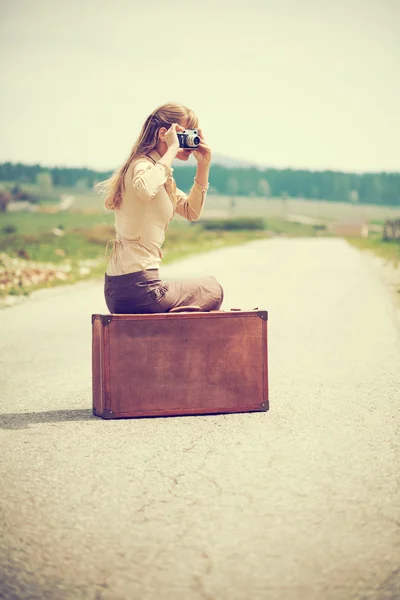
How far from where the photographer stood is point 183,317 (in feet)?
18.6

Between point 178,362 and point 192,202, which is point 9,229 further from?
point 178,362

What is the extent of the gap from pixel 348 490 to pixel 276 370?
11.3 feet

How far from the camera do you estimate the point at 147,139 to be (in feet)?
19.4

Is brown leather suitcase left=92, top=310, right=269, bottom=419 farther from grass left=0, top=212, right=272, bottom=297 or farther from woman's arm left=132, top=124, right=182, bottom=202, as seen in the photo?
grass left=0, top=212, right=272, bottom=297

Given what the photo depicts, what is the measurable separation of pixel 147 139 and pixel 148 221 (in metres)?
0.52

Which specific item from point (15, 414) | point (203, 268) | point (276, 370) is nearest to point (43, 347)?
point (276, 370)

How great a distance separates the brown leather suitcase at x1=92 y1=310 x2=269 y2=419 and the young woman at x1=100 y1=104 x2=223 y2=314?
8.3 inches

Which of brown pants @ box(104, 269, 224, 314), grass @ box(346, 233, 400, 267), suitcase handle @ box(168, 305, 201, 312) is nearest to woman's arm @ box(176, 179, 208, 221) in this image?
brown pants @ box(104, 269, 224, 314)

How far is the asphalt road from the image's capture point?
3.24 m

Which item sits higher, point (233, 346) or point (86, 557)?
point (233, 346)

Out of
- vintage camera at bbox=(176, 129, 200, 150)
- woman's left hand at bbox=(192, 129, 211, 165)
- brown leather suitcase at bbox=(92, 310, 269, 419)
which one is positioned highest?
vintage camera at bbox=(176, 129, 200, 150)

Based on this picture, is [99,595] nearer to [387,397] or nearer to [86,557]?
[86,557]

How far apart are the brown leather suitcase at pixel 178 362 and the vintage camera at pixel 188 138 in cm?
104

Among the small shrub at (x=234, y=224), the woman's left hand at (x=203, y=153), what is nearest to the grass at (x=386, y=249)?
the woman's left hand at (x=203, y=153)
